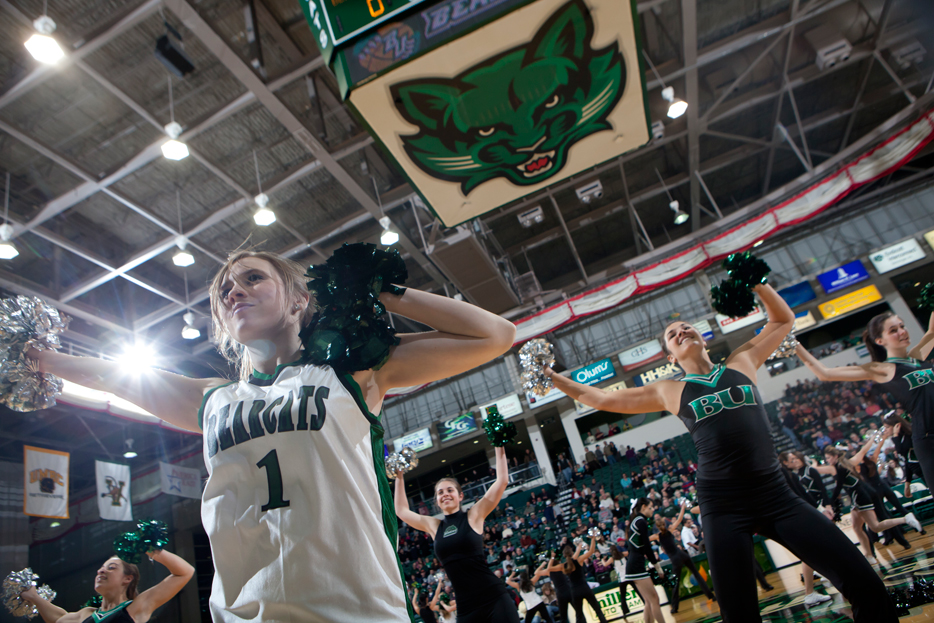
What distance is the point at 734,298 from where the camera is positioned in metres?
2.87

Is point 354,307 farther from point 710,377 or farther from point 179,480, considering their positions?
point 179,480

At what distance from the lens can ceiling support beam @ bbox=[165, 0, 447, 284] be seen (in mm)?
6449

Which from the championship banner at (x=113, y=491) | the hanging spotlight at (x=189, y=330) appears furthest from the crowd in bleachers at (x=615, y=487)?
the hanging spotlight at (x=189, y=330)

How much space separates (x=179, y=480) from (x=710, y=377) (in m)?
15.4

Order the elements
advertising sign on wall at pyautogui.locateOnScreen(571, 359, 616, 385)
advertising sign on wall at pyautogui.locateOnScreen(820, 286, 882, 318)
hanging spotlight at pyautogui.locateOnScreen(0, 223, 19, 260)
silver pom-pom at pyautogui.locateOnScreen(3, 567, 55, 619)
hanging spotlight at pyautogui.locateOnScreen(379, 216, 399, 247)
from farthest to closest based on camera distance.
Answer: advertising sign on wall at pyautogui.locateOnScreen(571, 359, 616, 385) < advertising sign on wall at pyautogui.locateOnScreen(820, 286, 882, 318) < hanging spotlight at pyautogui.locateOnScreen(379, 216, 399, 247) < hanging spotlight at pyautogui.locateOnScreen(0, 223, 19, 260) < silver pom-pom at pyautogui.locateOnScreen(3, 567, 55, 619)

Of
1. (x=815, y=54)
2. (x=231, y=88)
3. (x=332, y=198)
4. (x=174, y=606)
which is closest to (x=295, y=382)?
(x=231, y=88)

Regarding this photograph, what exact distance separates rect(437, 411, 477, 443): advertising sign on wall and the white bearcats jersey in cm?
1822

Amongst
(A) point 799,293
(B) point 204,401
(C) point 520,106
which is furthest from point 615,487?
(B) point 204,401

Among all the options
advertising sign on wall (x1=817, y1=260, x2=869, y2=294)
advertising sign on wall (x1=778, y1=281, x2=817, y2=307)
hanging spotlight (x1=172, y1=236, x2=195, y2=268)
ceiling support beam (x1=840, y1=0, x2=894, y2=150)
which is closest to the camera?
hanging spotlight (x1=172, y1=236, x2=195, y2=268)

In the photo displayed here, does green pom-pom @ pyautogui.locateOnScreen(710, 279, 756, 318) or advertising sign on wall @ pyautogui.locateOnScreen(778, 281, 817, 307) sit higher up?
advertising sign on wall @ pyautogui.locateOnScreen(778, 281, 817, 307)

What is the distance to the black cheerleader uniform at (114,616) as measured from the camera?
11.6 feet

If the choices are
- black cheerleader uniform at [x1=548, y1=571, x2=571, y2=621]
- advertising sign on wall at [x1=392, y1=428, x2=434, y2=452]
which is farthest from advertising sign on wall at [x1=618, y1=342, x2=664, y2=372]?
black cheerleader uniform at [x1=548, y1=571, x2=571, y2=621]

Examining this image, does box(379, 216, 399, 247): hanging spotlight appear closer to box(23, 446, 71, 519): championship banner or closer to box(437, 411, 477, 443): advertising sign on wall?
box(23, 446, 71, 519): championship banner

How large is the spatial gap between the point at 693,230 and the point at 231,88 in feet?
44.1
